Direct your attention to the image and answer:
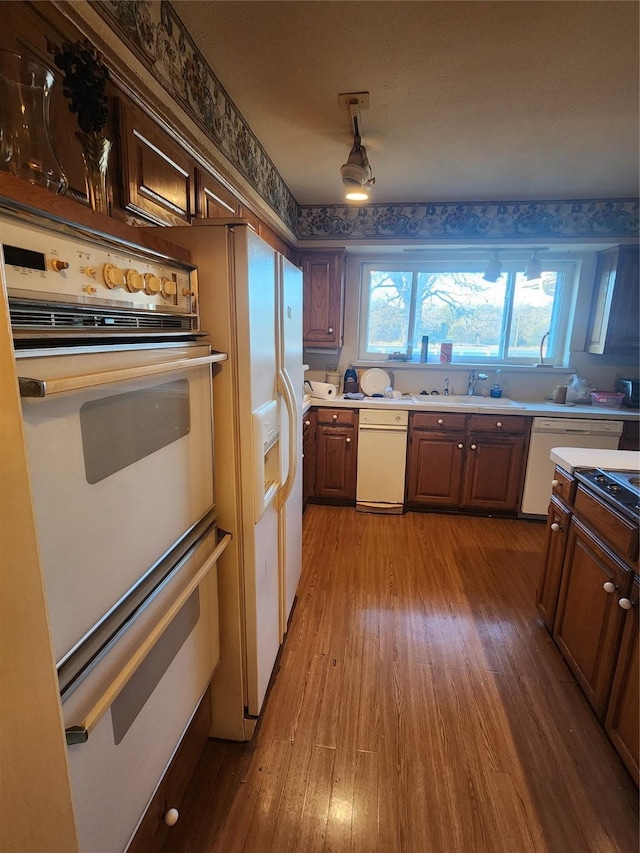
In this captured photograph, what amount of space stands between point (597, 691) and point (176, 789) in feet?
4.94

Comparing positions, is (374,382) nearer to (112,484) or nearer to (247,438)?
(247,438)

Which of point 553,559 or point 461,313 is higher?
point 461,313

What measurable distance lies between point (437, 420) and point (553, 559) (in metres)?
1.44

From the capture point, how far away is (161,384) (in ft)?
3.07

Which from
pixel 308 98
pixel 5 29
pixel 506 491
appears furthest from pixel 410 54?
pixel 506 491

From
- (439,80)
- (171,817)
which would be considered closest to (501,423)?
(439,80)

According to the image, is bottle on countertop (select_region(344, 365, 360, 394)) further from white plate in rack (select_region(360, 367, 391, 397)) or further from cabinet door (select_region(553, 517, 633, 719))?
cabinet door (select_region(553, 517, 633, 719))

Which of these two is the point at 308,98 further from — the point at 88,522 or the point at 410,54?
the point at 88,522

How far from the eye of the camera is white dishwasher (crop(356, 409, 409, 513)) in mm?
3260

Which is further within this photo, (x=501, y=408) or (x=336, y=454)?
(x=336, y=454)

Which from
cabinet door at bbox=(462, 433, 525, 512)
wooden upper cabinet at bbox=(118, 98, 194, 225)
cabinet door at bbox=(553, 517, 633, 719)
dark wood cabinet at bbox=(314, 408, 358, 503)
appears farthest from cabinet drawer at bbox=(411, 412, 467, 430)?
wooden upper cabinet at bbox=(118, 98, 194, 225)

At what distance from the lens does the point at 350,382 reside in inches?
145

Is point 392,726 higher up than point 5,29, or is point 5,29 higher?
point 5,29

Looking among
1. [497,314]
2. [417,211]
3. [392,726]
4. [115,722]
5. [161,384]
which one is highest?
[417,211]
